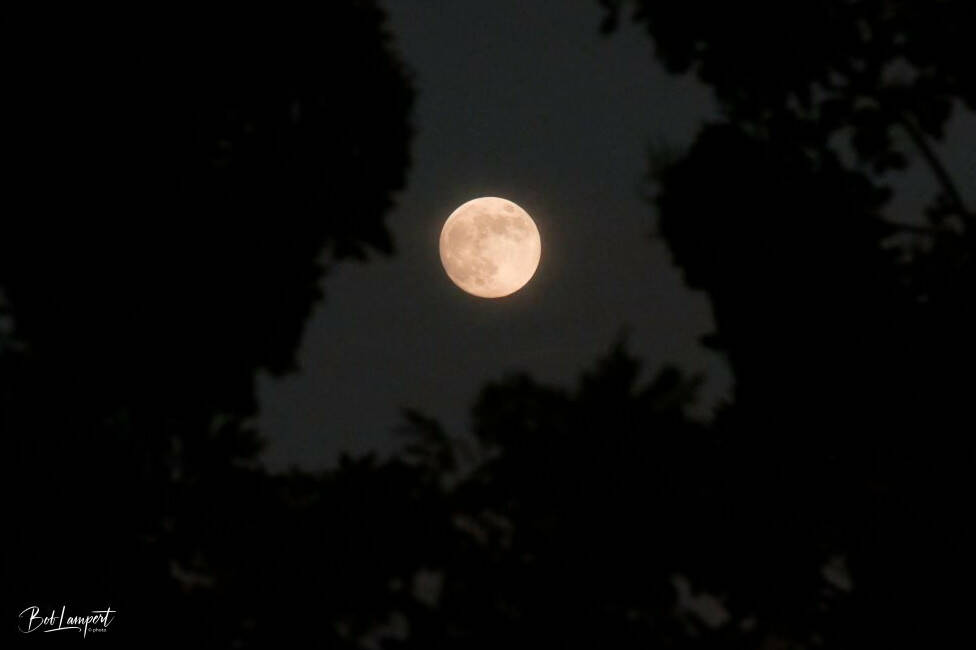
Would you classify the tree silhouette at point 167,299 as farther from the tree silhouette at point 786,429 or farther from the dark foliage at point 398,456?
the tree silhouette at point 786,429

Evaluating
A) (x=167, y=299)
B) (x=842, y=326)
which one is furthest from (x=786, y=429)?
(x=167, y=299)

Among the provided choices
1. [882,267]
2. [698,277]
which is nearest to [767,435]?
[882,267]

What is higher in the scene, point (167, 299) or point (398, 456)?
point (167, 299)

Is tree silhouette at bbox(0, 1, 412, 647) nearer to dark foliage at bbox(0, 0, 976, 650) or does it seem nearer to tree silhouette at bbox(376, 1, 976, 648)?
dark foliage at bbox(0, 0, 976, 650)

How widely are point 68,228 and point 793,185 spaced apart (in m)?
8.07
